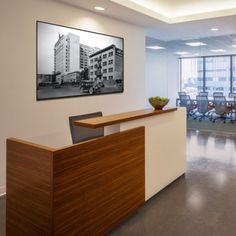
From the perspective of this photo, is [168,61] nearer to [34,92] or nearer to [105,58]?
[105,58]

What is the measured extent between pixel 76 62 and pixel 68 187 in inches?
118

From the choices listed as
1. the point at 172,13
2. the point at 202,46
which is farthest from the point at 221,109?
the point at 172,13

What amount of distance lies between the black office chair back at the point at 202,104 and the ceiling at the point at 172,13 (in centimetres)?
204

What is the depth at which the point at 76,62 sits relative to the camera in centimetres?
484

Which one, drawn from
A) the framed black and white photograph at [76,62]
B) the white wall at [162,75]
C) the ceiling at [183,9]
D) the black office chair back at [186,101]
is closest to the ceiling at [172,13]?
the ceiling at [183,9]

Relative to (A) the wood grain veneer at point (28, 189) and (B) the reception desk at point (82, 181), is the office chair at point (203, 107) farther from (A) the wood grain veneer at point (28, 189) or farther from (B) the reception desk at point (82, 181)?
(A) the wood grain veneer at point (28, 189)

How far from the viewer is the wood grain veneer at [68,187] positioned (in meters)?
2.18

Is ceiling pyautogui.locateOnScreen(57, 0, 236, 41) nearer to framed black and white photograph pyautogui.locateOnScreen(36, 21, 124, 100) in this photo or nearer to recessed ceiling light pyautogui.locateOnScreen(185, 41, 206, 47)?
framed black and white photograph pyautogui.locateOnScreen(36, 21, 124, 100)

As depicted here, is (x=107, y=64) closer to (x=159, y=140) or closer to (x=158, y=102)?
(x=158, y=102)

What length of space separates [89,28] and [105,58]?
653 mm

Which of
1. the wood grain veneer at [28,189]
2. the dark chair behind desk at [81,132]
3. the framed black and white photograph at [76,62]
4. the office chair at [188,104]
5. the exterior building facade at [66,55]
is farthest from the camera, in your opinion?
the office chair at [188,104]

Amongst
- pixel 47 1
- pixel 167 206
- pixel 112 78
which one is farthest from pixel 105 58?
pixel 167 206

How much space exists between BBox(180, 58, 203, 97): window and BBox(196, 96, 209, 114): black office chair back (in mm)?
209

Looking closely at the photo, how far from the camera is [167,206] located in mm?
3381
